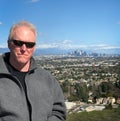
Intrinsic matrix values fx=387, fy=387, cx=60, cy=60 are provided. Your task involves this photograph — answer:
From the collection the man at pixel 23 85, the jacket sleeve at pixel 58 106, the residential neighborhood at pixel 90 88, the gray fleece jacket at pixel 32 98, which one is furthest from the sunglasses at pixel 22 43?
the residential neighborhood at pixel 90 88

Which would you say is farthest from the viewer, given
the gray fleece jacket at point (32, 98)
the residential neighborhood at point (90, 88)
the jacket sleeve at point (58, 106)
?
the residential neighborhood at point (90, 88)

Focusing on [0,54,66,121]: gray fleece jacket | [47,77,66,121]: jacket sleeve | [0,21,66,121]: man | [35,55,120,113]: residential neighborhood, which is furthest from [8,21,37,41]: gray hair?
[35,55,120,113]: residential neighborhood

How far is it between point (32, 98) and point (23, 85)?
9 centimetres

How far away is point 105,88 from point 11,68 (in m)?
33.8

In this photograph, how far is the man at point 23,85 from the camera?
215cm

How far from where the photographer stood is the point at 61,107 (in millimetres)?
2369

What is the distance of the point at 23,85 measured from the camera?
2.22 metres

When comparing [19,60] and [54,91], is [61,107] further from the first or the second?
[19,60]

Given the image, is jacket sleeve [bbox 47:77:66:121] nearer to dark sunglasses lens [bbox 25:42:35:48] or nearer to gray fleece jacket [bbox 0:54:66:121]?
gray fleece jacket [bbox 0:54:66:121]

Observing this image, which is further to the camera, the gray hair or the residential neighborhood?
the residential neighborhood

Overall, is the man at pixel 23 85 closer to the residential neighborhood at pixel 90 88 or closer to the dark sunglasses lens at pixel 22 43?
the dark sunglasses lens at pixel 22 43

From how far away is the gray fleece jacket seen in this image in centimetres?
214

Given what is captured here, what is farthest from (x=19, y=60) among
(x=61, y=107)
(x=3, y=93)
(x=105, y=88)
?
(x=105, y=88)

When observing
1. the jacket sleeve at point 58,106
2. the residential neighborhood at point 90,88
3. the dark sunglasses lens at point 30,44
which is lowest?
the residential neighborhood at point 90,88
